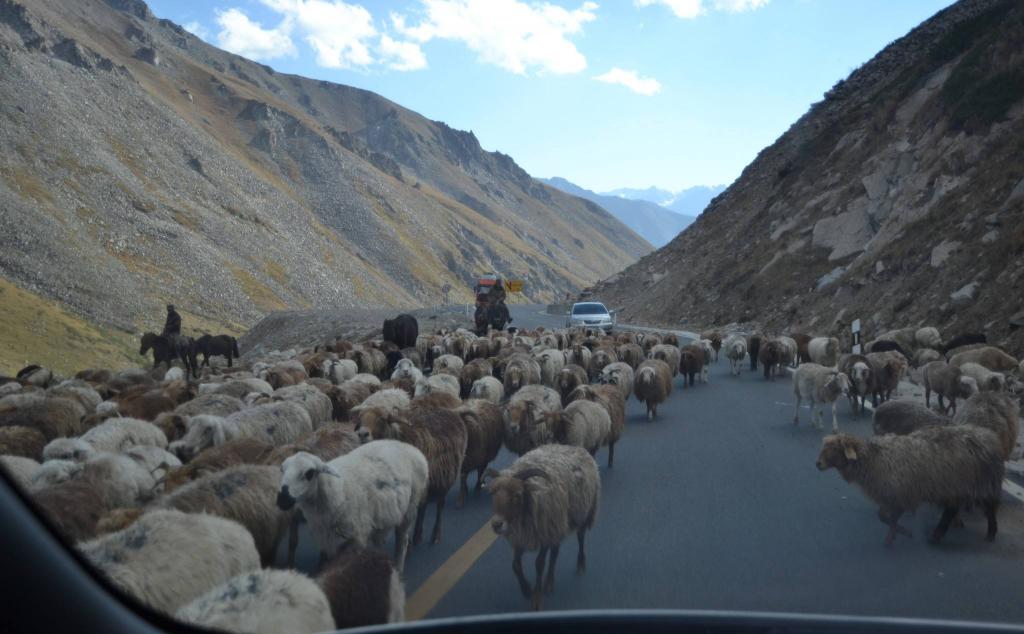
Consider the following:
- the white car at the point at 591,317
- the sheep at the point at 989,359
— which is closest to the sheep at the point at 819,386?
the sheep at the point at 989,359

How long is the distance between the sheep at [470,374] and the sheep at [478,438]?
5.81 meters

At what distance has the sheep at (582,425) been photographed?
31.5 feet

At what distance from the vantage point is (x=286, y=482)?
6.12 m

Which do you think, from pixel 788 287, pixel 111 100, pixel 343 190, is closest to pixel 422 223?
pixel 343 190

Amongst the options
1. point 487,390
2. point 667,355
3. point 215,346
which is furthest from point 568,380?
point 215,346

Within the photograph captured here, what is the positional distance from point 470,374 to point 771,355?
813 cm

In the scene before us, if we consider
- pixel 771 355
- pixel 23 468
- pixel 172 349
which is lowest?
pixel 172 349

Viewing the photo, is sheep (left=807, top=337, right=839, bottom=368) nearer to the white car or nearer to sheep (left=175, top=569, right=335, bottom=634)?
the white car

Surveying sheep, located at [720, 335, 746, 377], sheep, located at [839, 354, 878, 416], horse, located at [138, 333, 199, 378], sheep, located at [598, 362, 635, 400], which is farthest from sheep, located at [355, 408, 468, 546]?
horse, located at [138, 333, 199, 378]

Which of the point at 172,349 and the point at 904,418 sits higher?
the point at 904,418

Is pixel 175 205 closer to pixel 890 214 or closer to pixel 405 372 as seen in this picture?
pixel 890 214

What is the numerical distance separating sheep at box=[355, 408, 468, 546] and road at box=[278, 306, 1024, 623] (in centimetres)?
33

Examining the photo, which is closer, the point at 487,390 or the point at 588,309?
the point at 487,390

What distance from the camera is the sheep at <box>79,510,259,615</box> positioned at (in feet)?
14.7
